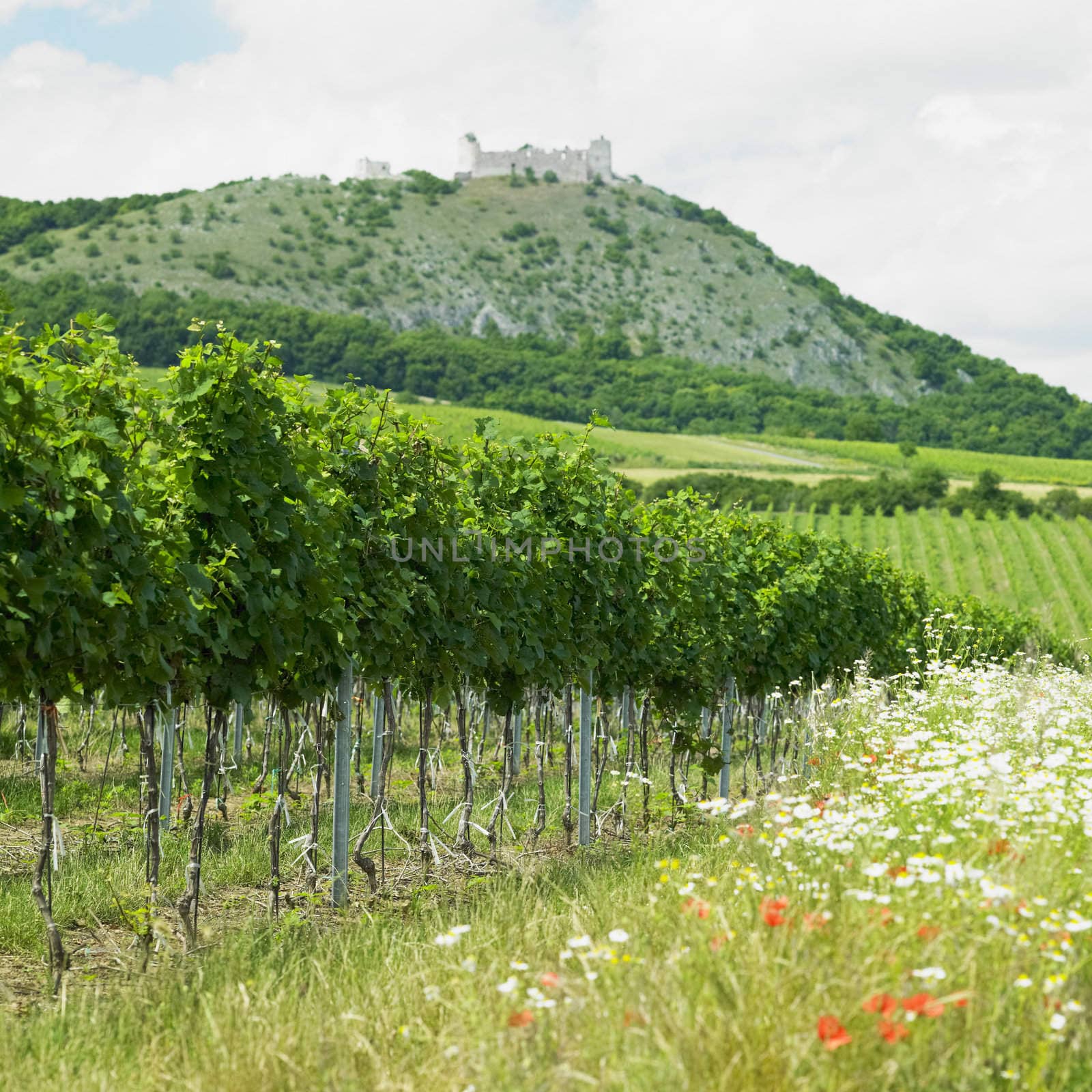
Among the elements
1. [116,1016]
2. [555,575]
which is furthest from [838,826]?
[555,575]

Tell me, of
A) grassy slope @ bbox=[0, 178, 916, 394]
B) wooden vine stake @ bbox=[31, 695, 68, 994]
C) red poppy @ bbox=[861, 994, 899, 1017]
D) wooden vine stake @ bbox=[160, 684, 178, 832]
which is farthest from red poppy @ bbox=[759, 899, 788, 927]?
grassy slope @ bbox=[0, 178, 916, 394]

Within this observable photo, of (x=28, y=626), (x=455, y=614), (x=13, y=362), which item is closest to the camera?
(x=13, y=362)

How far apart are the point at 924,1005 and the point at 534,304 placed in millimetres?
154870

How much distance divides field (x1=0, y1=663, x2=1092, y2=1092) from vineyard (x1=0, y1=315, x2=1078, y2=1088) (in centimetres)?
10

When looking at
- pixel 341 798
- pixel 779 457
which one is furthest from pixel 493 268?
pixel 341 798

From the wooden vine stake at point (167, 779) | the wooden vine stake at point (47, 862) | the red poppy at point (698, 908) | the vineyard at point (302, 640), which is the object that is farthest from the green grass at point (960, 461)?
the red poppy at point (698, 908)

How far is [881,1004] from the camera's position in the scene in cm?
335

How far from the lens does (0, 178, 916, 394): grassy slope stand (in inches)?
5335

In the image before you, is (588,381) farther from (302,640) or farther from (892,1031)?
(892,1031)

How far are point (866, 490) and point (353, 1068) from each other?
63465mm

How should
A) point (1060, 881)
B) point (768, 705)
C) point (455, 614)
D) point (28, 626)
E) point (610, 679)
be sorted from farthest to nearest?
point (768, 705)
point (610, 679)
point (455, 614)
point (28, 626)
point (1060, 881)

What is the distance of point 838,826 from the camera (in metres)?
4.64

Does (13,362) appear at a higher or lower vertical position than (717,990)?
higher

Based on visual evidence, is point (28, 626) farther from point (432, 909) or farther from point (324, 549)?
point (432, 909)
